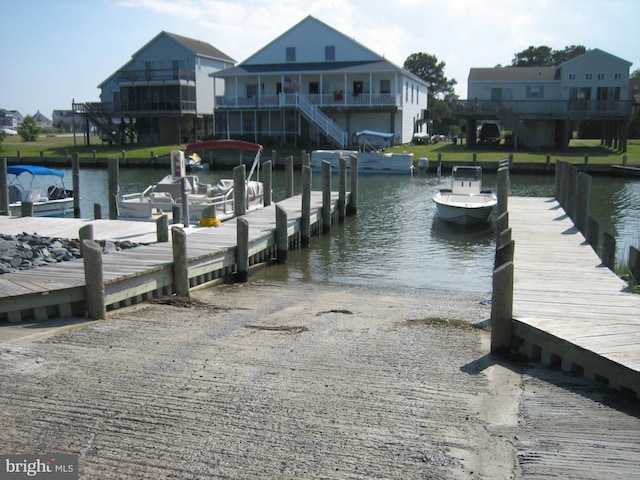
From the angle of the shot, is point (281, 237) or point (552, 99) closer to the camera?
point (281, 237)

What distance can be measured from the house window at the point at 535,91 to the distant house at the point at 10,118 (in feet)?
379

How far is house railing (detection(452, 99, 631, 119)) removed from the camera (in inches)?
1897

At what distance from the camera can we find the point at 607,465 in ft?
18.6

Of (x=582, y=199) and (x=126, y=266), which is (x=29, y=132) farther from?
(x=582, y=199)

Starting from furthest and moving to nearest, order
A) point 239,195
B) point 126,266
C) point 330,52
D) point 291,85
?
1. point 330,52
2. point 291,85
3. point 239,195
4. point 126,266

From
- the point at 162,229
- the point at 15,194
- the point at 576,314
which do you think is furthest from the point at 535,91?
the point at 576,314

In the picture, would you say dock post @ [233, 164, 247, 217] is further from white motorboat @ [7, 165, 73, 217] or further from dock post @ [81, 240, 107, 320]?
dock post @ [81, 240, 107, 320]

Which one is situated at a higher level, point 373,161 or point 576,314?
point 373,161

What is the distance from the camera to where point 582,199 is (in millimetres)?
16469

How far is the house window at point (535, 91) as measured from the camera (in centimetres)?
5350

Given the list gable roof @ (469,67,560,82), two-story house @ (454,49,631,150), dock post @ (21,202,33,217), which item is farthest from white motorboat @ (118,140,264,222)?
gable roof @ (469,67,560,82)

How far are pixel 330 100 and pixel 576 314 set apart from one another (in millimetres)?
44676

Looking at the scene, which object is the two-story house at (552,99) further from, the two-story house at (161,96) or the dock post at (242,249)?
the dock post at (242,249)

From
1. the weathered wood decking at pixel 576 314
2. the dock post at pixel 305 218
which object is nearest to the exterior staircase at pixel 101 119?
the dock post at pixel 305 218
